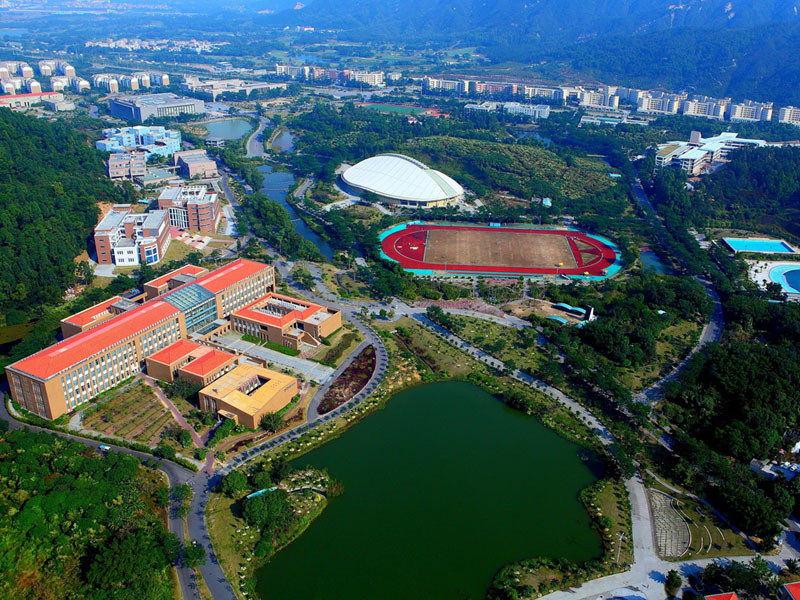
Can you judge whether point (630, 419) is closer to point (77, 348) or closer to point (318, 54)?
point (77, 348)

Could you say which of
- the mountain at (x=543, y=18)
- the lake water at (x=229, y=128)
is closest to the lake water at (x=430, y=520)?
the lake water at (x=229, y=128)

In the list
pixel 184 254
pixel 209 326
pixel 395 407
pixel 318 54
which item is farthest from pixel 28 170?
pixel 318 54

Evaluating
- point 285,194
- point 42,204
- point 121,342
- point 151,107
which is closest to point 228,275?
point 121,342

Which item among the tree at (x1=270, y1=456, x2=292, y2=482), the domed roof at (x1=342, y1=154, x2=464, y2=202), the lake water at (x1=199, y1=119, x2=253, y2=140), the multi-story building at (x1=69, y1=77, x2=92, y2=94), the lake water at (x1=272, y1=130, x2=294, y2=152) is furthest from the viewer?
the multi-story building at (x1=69, y1=77, x2=92, y2=94)

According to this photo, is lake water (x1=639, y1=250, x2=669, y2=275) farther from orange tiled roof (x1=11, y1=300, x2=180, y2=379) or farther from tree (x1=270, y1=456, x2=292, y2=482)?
orange tiled roof (x1=11, y1=300, x2=180, y2=379)

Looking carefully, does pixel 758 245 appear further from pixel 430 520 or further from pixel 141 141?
pixel 141 141

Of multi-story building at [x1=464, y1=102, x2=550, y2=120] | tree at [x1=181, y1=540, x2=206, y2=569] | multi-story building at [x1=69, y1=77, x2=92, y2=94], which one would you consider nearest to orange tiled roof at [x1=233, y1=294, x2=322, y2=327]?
tree at [x1=181, y1=540, x2=206, y2=569]

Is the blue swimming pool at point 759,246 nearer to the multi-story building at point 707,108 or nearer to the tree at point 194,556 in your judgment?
the tree at point 194,556
